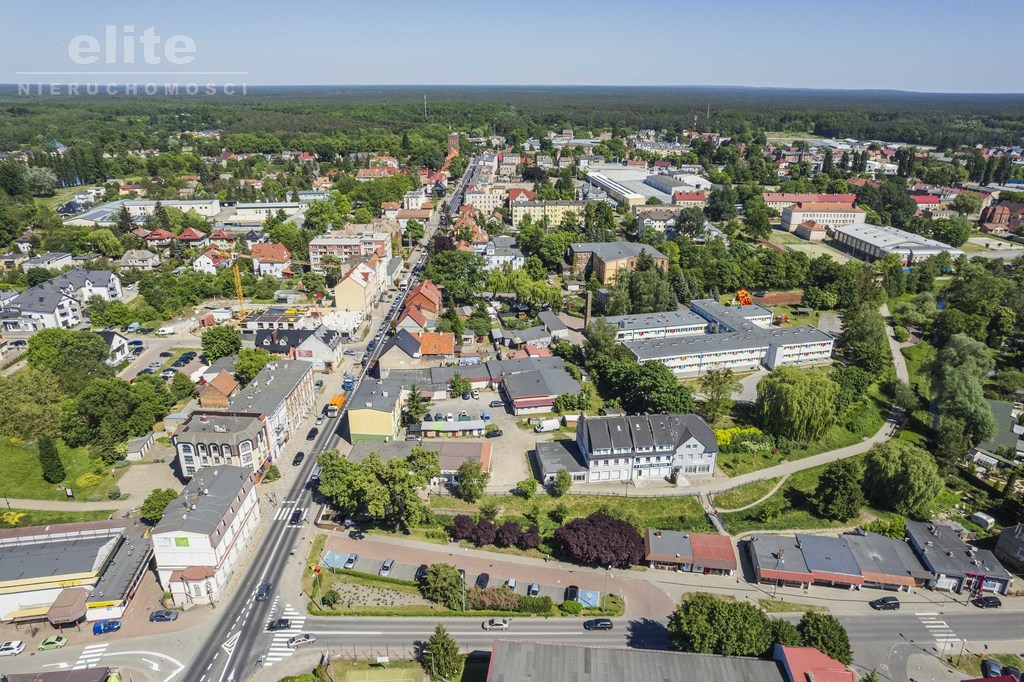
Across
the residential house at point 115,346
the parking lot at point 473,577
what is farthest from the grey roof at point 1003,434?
the residential house at point 115,346

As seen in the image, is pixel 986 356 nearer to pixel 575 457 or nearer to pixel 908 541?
pixel 908 541

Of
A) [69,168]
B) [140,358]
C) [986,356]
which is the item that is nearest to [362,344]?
[140,358]

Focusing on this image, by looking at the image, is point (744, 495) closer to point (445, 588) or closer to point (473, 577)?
point (473, 577)

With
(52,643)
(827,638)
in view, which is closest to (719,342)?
(827,638)

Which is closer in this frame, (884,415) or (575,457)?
(575,457)

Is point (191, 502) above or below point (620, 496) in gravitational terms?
above

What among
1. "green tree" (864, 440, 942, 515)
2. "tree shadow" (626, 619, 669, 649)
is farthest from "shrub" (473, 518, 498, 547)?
"green tree" (864, 440, 942, 515)
